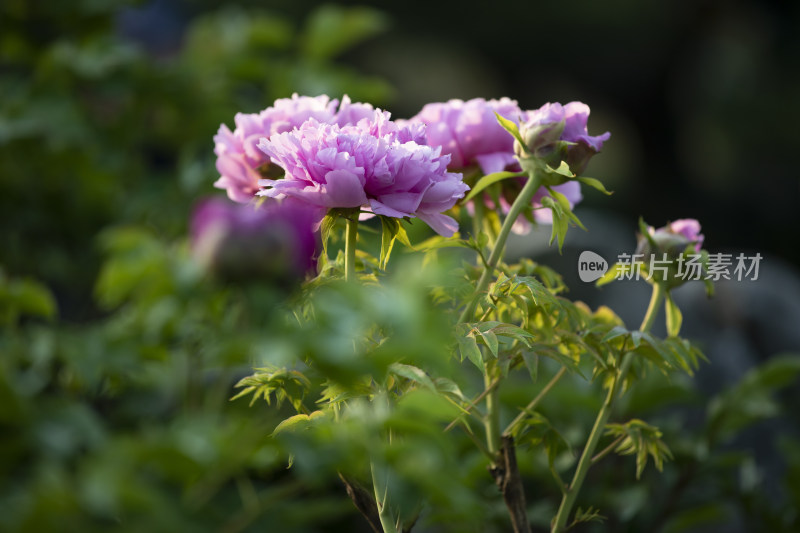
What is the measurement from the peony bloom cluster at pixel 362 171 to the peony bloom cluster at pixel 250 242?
5cm

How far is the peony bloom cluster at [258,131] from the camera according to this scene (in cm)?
58

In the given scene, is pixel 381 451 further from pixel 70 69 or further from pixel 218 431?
pixel 70 69

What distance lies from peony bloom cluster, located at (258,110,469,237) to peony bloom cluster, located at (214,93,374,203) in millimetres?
55

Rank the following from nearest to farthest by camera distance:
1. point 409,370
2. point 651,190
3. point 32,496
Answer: point 32,496 < point 409,370 < point 651,190

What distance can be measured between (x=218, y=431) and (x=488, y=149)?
1.00ft

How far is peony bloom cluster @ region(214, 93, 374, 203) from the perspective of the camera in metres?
0.58

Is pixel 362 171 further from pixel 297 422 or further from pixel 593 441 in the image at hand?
pixel 593 441

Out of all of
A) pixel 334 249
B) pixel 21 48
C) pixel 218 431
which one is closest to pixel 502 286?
pixel 218 431

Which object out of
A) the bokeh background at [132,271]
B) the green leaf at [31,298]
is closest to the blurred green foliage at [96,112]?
the bokeh background at [132,271]

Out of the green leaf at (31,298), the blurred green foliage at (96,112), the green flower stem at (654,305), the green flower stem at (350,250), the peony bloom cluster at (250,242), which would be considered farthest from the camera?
the blurred green foliage at (96,112)

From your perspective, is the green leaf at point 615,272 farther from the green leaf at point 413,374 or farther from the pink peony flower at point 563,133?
the green leaf at point 413,374

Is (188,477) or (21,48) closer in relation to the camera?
(188,477)

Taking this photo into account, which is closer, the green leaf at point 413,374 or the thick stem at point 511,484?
the green leaf at point 413,374

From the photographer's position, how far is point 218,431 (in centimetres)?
43
